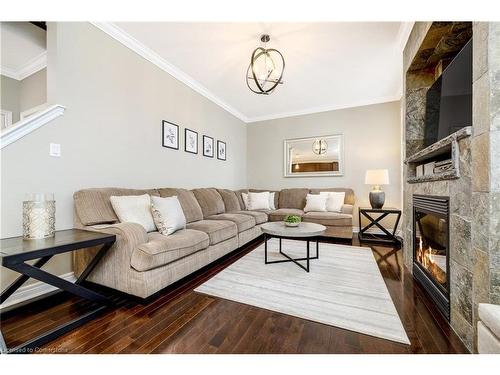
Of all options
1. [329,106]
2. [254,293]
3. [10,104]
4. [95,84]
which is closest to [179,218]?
[254,293]

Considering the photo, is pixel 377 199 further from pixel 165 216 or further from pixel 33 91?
pixel 33 91

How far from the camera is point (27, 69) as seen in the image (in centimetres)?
284

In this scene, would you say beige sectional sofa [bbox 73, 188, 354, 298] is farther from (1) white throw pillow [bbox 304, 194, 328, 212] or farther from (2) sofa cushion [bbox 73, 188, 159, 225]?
(1) white throw pillow [bbox 304, 194, 328, 212]

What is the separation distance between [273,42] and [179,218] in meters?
2.34

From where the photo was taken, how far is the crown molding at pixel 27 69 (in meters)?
2.72

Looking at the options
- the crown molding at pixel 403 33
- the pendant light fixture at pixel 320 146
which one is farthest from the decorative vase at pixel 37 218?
the pendant light fixture at pixel 320 146

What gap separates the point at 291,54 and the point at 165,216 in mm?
2559

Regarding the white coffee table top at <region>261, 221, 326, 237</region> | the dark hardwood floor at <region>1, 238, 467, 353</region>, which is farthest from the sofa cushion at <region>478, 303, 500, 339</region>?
the white coffee table top at <region>261, 221, 326, 237</region>

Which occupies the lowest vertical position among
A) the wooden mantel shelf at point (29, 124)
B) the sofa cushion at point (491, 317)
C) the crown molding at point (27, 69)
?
the sofa cushion at point (491, 317)

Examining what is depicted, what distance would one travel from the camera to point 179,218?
2.30 m

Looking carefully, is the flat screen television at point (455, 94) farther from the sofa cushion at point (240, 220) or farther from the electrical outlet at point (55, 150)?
the electrical outlet at point (55, 150)

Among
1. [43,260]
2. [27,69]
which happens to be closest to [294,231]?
[43,260]

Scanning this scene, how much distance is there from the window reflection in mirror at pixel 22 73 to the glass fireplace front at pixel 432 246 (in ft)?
13.7

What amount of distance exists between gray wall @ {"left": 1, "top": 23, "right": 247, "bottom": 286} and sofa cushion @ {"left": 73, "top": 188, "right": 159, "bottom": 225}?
0.17 metres
